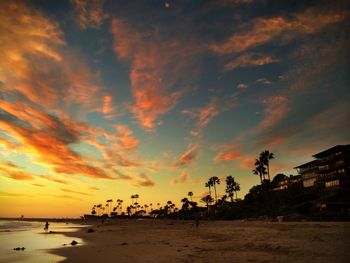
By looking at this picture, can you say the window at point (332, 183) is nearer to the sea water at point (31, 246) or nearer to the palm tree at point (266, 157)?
the palm tree at point (266, 157)

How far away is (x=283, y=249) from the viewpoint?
17.3 meters

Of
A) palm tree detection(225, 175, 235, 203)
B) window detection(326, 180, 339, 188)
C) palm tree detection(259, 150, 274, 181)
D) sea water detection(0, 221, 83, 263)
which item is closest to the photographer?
sea water detection(0, 221, 83, 263)

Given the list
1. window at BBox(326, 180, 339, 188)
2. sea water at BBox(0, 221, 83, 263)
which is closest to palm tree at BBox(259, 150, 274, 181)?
window at BBox(326, 180, 339, 188)

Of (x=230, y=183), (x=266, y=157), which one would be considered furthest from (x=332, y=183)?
(x=230, y=183)

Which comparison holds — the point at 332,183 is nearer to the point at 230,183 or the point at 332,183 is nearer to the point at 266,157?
the point at 266,157

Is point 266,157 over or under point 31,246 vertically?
over

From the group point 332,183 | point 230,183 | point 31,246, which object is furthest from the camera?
point 230,183

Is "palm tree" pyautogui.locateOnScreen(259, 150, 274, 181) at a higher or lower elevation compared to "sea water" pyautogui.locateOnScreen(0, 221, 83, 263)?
higher

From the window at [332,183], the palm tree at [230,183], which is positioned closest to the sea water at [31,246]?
the window at [332,183]

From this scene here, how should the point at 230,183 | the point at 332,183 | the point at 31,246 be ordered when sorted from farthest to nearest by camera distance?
1. the point at 230,183
2. the point at 332,183
3. the point at 31,246

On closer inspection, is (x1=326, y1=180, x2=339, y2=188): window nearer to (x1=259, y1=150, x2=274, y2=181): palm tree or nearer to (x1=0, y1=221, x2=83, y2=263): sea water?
(x1=259, y1=150, x2=274, y2=181): palm tree

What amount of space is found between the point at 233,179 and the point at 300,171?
44721mm

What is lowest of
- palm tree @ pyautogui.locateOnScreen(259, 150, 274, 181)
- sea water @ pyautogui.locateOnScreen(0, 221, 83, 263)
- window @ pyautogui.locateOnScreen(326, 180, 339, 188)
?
sea water @ pyautogui.locateOnScreen(0, 221, 83, 263)

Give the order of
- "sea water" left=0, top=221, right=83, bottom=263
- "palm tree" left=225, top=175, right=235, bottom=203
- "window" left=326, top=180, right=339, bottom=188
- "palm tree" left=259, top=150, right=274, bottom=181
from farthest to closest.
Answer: "palm tree" left=225, top=175, right=235, bottom=203 < "palm tree" left=259, top=150, right=274, bottom=181 < "window" left=326, top=180, right=339, bottom=188 < "sea water" left=0, top=221, right=83, bottom=263
